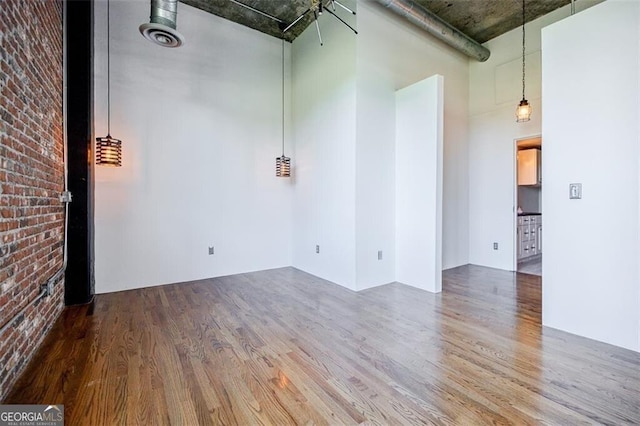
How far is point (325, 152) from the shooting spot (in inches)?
176

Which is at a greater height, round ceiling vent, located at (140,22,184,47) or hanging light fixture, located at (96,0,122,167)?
round ceiling vent, located at (140,22,184,47)

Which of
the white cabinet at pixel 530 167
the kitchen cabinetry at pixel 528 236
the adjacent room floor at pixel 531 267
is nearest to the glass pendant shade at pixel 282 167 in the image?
the adjacent room floor at pixel 531 267

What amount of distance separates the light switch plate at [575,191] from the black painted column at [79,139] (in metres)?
4.98

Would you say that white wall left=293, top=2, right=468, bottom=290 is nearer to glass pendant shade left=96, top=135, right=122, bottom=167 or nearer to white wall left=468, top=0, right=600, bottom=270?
white wall left=468, top=0, right=600, bottom=270

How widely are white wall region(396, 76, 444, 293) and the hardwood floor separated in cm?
74

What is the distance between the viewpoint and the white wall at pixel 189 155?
3.83m

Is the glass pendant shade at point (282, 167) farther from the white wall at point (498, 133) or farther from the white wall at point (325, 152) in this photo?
the white wall at point (498, 133)

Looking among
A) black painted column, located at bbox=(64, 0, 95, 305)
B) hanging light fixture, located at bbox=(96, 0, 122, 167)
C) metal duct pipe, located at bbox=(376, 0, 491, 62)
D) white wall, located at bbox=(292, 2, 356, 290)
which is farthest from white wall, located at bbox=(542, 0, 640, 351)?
black painted column, located at bbox=(64, 0, 95, 305)

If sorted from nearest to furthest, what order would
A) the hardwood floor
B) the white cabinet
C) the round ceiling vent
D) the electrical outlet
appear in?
the hardwood floor < the electrical outlet < the round ceiling vent < the white cabinet

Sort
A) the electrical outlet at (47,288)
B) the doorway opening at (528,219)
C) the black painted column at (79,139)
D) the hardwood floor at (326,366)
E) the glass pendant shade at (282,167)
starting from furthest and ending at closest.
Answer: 1. the doorway opening at (528,219)
2. the glass pendant shade at (282,167)
3. the black painted column at (79,139)
4. the electrical outlet at (47,288)
5. the hardwood floor at (326,366)

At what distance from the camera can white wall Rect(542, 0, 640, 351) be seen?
2299mm

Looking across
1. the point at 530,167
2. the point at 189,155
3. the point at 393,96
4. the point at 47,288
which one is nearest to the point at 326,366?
the point at 47,288

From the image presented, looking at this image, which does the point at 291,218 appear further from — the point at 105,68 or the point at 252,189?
the point at 105,68

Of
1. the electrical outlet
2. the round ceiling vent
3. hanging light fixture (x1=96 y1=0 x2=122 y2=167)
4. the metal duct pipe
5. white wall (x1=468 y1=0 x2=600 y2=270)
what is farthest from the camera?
white wall (x1=468 y1=0 x2=600 y2=270)
